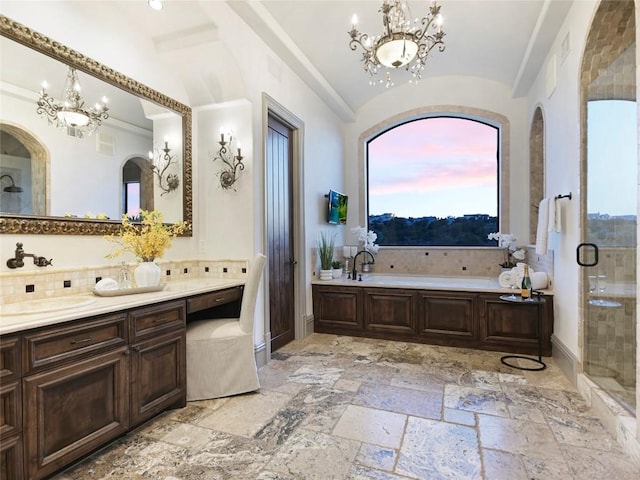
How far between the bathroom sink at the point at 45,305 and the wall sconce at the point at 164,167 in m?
1.26

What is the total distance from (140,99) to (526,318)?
14.3 ft

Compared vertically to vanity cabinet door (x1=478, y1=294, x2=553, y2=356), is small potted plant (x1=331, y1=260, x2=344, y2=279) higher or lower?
higher

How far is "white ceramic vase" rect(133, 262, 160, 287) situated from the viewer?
254 centimetres

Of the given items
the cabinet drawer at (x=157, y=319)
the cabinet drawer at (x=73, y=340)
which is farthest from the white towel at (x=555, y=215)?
the cabinet drawer at (x=73, y=340)

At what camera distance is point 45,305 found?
6.57 ft

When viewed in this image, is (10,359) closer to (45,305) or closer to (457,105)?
(45,305)

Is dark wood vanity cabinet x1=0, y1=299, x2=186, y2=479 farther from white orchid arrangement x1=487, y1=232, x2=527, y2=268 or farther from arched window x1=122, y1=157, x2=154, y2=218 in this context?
white orchid arrangement x1=487, y1=232, x2=527, y2=268

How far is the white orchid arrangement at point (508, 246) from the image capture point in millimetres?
5035

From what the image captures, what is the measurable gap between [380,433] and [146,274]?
1.96 metres

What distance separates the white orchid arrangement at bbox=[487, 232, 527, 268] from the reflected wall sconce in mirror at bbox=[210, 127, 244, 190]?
3.87 metres

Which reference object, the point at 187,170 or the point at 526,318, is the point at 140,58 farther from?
the point at 526,318

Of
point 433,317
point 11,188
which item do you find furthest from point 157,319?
point 433,317

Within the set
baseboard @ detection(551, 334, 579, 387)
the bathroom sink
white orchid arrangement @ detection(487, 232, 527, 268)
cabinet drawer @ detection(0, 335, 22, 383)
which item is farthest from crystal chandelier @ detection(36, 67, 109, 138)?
white orchid arrangement @ detection(487, 232, 527, 268)

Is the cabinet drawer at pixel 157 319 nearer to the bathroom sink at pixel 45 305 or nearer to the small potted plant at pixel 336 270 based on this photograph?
the bathroom sink at pixel 45 305
